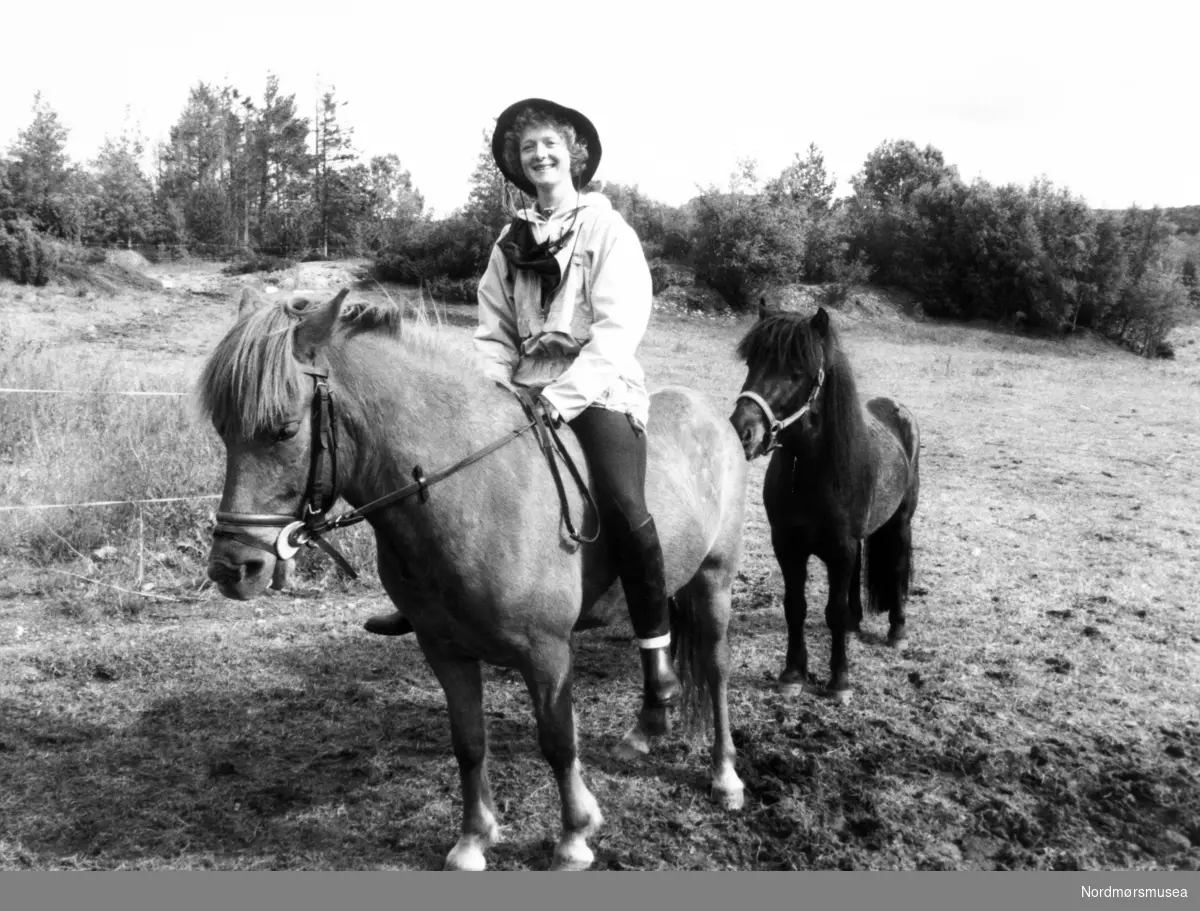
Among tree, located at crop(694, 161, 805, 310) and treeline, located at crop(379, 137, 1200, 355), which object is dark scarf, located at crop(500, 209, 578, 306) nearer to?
treeline, located at crop(379, 137, 1200, 355)

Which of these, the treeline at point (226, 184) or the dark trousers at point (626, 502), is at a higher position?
the treeline at point (226, 184)

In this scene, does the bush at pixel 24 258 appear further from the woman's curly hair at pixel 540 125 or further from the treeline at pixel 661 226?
the woman's curly hair at pixel 540 125

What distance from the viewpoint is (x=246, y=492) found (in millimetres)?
2414

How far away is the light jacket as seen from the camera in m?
3.10

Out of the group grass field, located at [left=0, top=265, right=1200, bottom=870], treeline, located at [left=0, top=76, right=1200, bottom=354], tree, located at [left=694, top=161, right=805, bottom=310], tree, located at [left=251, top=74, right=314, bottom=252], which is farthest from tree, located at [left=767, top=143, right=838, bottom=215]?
grass field, located at [left=0, top=265, right=1200, bottom=870]

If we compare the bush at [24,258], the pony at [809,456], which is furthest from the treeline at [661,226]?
the pony at [809,456]

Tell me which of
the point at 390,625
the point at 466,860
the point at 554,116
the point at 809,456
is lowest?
the point at 466,860

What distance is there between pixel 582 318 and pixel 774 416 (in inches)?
69.7

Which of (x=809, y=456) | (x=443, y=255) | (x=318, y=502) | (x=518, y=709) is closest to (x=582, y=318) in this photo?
(x=318, y=502)

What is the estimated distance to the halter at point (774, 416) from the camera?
4641 millimetres

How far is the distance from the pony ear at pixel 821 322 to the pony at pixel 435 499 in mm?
1679

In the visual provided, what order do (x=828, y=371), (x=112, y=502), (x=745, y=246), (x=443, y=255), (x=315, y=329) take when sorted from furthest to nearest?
(x=745, y=246)
(x=443, y=255)
(x=112, y=502)
(x=828, y=371)
(x=315, y=329)

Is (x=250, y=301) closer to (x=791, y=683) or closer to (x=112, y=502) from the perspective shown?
(x=791, y=683)

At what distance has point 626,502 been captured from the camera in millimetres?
3102
